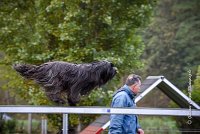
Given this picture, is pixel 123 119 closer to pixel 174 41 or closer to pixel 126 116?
pixel 126 116

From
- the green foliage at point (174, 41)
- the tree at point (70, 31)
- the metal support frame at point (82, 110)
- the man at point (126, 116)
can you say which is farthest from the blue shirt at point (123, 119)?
the green foliage at point (174, 41)

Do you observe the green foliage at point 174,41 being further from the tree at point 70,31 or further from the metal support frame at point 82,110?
the metal support frame at point 82,110

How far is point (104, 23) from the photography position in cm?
1269

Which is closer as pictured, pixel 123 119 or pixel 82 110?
pixel 82 110

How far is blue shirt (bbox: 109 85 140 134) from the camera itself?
17.5 ft

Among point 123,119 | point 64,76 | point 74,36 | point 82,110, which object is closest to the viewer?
point 82,110

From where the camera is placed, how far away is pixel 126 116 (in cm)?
546

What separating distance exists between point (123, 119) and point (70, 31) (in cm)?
688

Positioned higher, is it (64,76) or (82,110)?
(64,76)

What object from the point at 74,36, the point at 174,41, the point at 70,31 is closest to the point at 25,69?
the point at 70,31

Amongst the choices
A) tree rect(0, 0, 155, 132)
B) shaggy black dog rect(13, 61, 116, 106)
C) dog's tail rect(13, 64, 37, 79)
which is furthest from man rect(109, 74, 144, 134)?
tree rect(0, 0, 155, 132)

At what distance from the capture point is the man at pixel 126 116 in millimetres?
5331

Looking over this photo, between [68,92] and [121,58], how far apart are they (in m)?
7.73

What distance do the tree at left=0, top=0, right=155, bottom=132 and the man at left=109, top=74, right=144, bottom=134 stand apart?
21.4 feet
